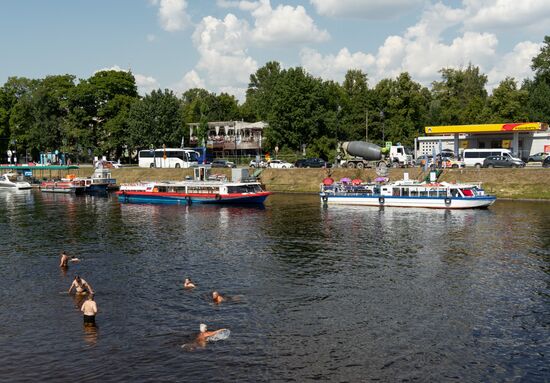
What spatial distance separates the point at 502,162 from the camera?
84.4 m

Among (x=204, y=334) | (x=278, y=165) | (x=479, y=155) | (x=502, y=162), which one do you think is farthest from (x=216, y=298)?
(x=278, y=165)

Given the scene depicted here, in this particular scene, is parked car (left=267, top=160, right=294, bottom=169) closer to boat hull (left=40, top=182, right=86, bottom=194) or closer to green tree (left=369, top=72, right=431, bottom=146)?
green tree (left=369, top=72, right=431, bottom=146)

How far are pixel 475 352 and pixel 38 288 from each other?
2664cm

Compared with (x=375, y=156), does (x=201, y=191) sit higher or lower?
lower

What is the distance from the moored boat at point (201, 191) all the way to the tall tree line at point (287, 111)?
113 ft

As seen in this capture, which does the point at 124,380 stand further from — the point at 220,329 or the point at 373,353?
the point at 373,353

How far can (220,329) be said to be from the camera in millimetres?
26797

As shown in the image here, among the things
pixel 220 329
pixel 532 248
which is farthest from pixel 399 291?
pixel 532 248

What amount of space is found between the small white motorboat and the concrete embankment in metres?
20.3

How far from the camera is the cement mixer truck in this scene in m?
96.9

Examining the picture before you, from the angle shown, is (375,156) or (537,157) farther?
(375,156)

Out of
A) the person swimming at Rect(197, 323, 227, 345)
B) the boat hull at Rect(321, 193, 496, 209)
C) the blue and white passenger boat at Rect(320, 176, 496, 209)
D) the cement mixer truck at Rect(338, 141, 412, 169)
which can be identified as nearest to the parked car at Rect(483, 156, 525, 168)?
the blue and white passenger boat at Rect(320, 176, 496, 209)

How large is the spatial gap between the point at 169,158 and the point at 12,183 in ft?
122

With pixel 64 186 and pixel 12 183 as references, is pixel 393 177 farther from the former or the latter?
pixel 12 183
